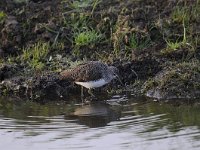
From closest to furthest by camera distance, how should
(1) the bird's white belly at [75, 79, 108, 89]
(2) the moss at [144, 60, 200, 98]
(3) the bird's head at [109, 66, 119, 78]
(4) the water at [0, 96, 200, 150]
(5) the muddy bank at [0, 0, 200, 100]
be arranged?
1. (4) the water at [0, 96, 200, 150]
2. (2) the moss at [144, 60, 200, 98]
3. (1) the bird's white belly at [75, 79, 108, 89]
4. (3) the bird's head at [109, 66, 119, 78]
5. (5) the muddy bank at [0, 0, 200, 100]

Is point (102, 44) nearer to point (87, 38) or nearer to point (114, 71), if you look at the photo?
point (87, 38)

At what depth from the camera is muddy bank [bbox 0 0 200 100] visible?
35.7 feet

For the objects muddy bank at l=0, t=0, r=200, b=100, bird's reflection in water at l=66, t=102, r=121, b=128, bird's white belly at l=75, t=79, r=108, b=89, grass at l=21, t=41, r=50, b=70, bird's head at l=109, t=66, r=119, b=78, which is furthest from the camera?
grass at l=21, t=41, r=50, b=70

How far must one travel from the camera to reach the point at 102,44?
12.0 meters

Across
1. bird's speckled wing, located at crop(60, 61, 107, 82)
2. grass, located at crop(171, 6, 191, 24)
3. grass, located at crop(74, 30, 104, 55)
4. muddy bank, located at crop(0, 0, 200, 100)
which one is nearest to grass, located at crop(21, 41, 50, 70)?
muddy bank, located at crop(0, 0, 200, 100)

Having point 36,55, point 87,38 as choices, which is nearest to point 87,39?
point 87,38

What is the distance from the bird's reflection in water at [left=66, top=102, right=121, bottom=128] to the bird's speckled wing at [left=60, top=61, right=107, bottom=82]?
1.53 ft

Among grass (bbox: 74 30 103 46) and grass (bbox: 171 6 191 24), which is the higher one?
grass (bbox: 171 6 191 24)

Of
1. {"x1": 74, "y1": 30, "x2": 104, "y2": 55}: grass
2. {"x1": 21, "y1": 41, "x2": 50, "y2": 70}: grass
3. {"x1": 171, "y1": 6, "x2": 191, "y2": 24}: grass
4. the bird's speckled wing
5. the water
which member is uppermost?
{"x1": 171, "y1": 6, "x2": 191, "y2": 24}: grass

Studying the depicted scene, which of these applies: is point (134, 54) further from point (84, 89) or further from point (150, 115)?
point (150, 115)

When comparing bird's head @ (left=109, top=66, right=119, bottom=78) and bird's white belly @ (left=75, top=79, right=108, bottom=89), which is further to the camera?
bird's head @ (left=109, top=66, right=119, bottom=78)

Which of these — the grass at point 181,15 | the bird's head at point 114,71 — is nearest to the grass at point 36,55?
the bird's head at point 114,71

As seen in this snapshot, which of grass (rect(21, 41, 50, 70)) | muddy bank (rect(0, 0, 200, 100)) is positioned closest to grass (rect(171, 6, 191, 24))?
muddy bank (rect(0, 0, 200, 100))

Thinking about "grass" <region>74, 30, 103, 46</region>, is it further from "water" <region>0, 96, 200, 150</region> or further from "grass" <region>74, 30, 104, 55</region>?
"water" <region>0, 96, 200, 150</region>
